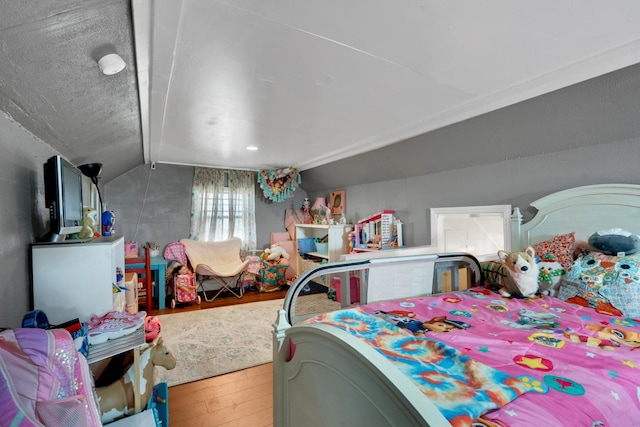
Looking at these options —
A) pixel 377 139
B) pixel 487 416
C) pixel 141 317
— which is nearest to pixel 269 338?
pixel 141 317

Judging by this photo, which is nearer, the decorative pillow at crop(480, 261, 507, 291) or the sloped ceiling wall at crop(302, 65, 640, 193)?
the sloped ceiling wall at crop(302, 65, 640, 193)

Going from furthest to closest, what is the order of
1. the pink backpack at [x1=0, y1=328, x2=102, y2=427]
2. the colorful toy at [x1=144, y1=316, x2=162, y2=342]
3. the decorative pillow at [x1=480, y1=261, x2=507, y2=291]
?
the colorful toy at [x1=144, y1=316, x2=162, y2=342] → the decorative pillow at [x1=480, y1=261, x2=507, y2=291] → the pink backpack at [x1=0, y1=328, x2=102, y2=427]

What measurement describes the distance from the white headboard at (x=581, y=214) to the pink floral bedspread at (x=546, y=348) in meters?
0.65

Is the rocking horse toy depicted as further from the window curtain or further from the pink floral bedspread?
the window curtain

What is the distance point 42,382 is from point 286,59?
5.14ft

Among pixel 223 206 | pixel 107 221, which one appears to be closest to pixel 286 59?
pixel 107 221

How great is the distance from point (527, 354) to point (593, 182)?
5.61 ft

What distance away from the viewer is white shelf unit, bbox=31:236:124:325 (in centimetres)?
145

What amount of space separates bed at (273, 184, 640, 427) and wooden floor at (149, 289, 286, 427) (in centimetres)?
57

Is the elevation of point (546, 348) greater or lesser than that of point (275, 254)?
greater

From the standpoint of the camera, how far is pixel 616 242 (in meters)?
1.79

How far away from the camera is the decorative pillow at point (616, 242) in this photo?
1761 mm

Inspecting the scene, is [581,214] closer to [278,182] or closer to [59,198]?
[59,198]

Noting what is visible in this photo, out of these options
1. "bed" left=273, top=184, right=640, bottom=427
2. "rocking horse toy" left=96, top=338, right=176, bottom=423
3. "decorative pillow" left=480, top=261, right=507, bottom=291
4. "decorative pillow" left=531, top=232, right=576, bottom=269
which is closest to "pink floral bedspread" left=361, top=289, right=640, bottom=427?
"bed" left=273, top=184, right=640, bottom=427
